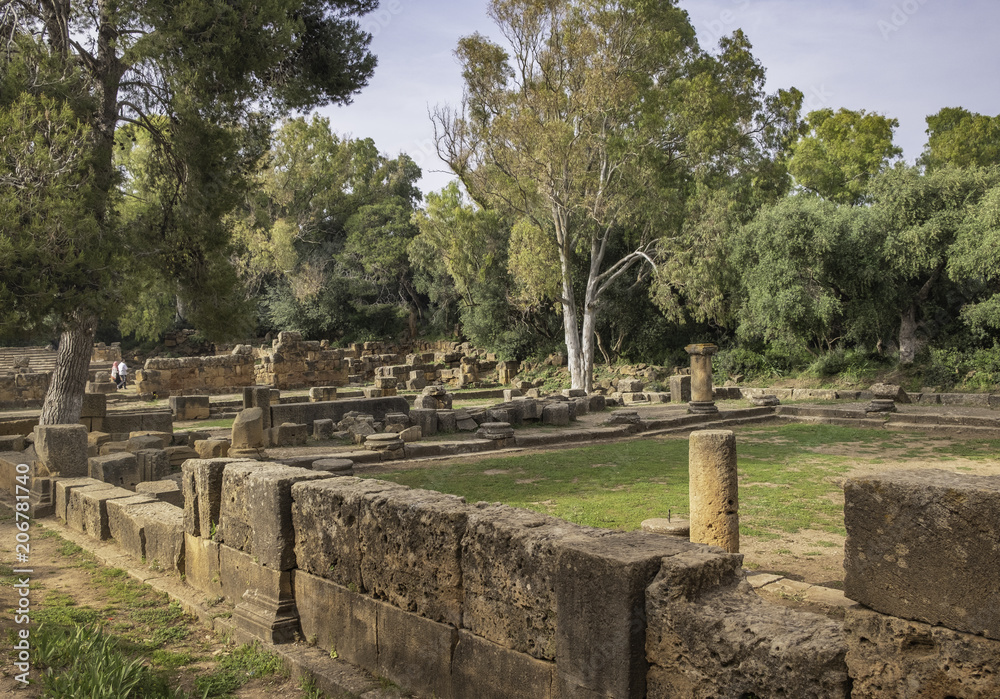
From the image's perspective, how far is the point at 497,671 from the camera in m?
3.84

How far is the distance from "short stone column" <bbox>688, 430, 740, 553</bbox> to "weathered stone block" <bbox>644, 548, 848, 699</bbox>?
3.92 meters

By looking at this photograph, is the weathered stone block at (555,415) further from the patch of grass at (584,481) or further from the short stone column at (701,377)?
the short stone column at (701,377)

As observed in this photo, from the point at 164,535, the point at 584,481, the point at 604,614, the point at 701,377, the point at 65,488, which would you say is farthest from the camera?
the point at 701,377

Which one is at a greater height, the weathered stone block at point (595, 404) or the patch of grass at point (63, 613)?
the weathered stone block at point (595, 404)

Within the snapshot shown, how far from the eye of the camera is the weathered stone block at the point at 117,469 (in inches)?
408

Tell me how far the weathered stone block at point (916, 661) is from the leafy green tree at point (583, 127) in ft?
76.4

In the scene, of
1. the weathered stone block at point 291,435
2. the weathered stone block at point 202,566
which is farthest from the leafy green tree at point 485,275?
the weathered stone block at point 202,566

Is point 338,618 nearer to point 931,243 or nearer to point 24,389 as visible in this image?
point 931,243

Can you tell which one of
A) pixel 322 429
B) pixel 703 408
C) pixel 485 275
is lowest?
pixel 703 408

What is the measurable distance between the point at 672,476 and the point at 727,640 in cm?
936

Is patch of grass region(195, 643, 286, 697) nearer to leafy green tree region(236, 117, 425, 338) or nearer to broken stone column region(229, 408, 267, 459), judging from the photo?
broken stone column region(229, 408, 267, 459)

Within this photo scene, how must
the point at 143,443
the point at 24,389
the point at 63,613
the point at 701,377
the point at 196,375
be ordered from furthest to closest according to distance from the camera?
1. the point at 196,375
2. the point at 24,389
3. the point at 701,377
4. the point at 143,443
5. the point at 63,613

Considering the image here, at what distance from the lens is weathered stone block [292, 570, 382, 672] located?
4691 millimetres

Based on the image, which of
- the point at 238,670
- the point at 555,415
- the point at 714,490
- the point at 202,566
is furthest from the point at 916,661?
the point at 555,415
